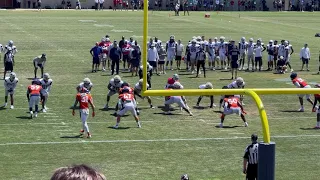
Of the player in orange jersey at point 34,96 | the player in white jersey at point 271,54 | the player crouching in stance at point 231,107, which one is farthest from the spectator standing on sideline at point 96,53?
the player crouching in stance at point 231,107

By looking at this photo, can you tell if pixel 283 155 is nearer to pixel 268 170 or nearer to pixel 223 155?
pixel 223 155

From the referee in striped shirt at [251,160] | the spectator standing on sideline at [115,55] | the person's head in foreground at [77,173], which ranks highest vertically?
the person's head in foreground at [77,173]

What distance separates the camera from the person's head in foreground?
3.73 meters

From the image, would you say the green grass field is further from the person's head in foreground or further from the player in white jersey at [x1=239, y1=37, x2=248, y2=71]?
the person's head in foreground

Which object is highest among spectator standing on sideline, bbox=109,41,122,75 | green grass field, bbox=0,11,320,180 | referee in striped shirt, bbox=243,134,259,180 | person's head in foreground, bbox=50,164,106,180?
person's head in foreground, bbox=50,164,106,180

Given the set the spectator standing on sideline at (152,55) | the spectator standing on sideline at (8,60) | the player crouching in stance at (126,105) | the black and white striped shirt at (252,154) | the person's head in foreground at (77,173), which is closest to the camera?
the person's head in foreground at (77,173)

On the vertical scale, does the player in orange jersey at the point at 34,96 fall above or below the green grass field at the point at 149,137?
above

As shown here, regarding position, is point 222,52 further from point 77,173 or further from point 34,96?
point 77,173

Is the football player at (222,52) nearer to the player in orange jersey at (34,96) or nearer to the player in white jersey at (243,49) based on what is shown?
the player in white jersey at (243,49)

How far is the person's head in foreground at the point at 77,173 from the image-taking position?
3732mm

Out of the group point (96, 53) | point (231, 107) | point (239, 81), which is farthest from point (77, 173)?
point (96, 53)

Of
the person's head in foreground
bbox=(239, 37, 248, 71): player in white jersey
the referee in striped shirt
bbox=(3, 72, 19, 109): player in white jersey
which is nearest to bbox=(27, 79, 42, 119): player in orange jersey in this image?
bbox=(3, 72, 19, 109): player in white jersey

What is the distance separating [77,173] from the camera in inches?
147

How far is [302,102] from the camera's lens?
22.0 metres
